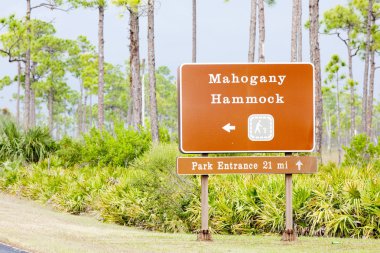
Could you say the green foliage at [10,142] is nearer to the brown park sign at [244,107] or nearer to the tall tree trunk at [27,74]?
the tall tree trunk at [27,74]

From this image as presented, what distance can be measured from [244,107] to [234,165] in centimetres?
111

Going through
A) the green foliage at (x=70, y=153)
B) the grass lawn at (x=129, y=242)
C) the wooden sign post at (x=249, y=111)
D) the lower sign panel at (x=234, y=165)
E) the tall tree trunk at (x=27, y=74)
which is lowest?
the grass lawn at (x=129, y=242)

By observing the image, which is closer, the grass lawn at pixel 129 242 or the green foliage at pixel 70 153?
the grass lawn at pixel 129 242

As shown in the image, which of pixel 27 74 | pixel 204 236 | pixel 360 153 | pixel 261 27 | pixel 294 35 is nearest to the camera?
pixel 204 236

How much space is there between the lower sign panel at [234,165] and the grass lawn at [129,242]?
1.32m

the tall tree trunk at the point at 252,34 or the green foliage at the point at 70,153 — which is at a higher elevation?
the tall tree trunk at the point at 252,34

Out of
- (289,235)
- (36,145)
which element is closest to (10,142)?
(36,145)

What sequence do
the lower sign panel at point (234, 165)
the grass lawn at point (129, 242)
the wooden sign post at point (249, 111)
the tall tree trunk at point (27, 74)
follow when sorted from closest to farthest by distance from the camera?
the grass lawn at point (129, 242) < the lower sign panel at point (234, 165) < the wooden sign post at point (249, 111) < the tall tree trunk at point (27, 74)

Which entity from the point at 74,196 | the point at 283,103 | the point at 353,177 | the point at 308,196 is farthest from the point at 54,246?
the point at 74,196

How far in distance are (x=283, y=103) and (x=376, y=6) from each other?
38.2 m

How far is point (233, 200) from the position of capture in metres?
16.2

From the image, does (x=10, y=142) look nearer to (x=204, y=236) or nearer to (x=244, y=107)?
(x=204, y=236)

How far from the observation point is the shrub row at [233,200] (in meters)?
15.1

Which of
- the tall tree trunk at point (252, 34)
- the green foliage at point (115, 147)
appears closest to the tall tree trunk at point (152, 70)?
the green foliage at point (115, 147)
